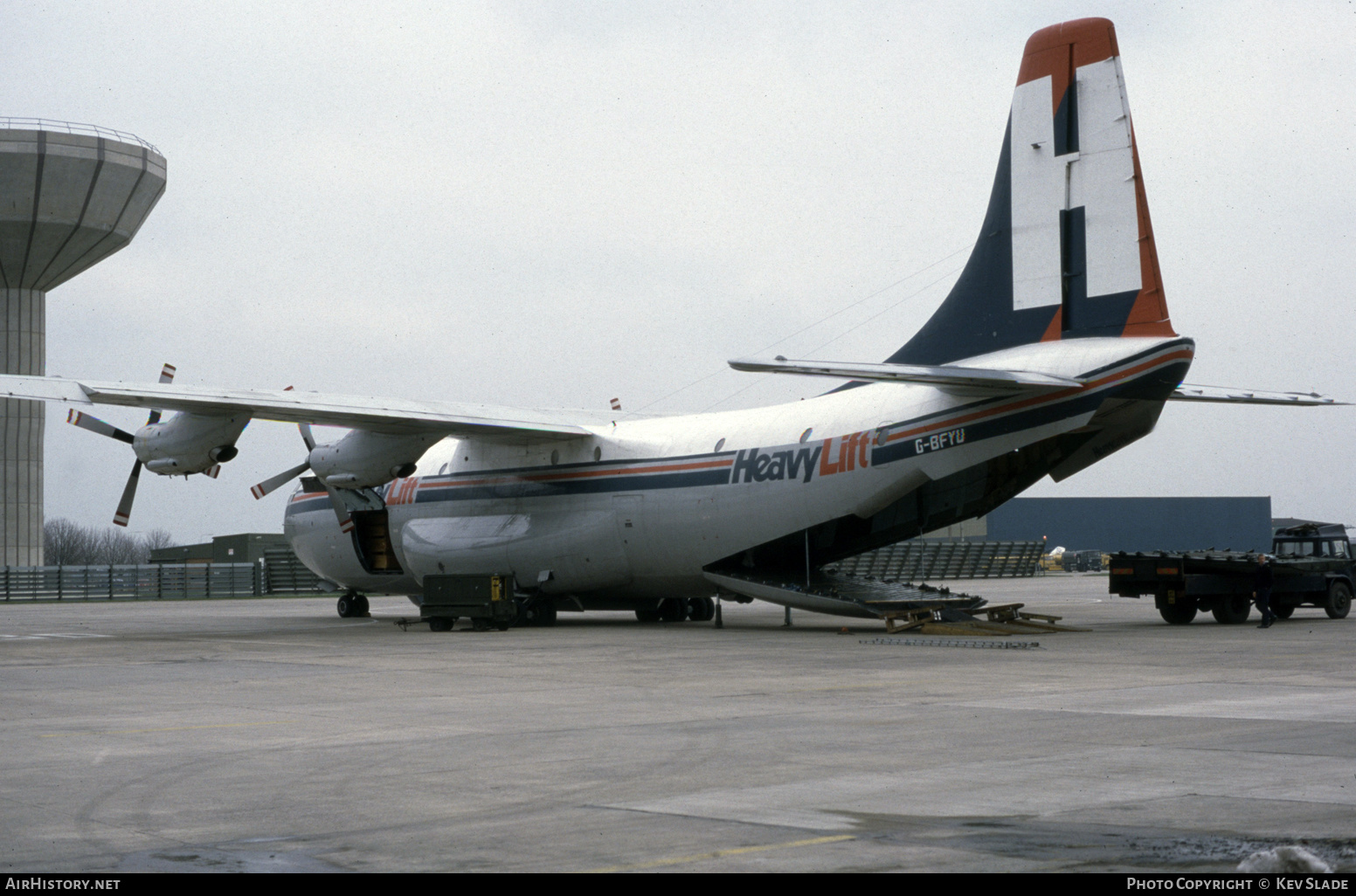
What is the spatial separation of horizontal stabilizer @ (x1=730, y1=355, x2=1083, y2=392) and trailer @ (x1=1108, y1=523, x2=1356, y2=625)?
6.87m

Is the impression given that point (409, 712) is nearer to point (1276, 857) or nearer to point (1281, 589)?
point (1276, 857)

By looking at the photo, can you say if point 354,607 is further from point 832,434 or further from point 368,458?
point 832,434

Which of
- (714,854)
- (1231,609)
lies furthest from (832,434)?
(714,854)

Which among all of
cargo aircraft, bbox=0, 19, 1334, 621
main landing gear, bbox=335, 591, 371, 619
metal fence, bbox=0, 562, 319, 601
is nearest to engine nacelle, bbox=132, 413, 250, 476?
cargo aircraft, bbox=0, 19, 1334, 621

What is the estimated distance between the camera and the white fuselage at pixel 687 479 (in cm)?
2105

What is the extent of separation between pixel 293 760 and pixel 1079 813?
5557 millimetres

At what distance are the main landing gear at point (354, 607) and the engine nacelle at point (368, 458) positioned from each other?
21.8 feet

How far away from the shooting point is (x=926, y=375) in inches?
765

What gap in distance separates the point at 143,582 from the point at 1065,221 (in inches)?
1783

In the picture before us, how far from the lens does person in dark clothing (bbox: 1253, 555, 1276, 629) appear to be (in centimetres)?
2439

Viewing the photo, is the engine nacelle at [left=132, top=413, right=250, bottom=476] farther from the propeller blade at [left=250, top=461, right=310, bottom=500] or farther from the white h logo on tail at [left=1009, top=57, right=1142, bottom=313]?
the white h logo on tail at [left=1009, top=57, right=1142, bottom=313]

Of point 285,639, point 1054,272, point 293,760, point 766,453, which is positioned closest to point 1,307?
point 285,639

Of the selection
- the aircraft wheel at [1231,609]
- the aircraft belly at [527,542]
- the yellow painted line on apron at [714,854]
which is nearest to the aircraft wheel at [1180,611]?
the aircraft wheel at [1231,609]

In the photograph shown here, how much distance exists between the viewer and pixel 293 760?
9.73 metres
